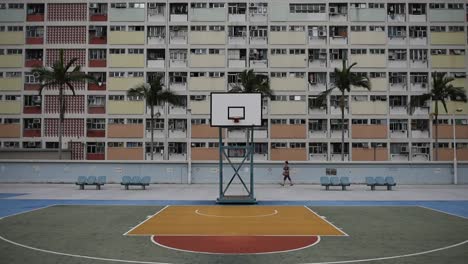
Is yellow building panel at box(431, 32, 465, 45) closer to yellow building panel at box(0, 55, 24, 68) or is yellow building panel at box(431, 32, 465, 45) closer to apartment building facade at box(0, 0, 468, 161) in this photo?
apartment building facade at box(0, 0, 468, 161)

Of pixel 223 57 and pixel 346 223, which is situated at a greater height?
pixel 223 57

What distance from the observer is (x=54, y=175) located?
39625 millimetres

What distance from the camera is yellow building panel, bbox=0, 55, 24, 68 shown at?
5778 cm

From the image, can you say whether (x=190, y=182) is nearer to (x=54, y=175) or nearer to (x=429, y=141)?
(x=54, y=175)

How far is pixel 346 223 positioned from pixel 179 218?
6.86m

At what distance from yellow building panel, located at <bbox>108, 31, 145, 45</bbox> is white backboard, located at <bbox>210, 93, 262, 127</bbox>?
34.2 metres

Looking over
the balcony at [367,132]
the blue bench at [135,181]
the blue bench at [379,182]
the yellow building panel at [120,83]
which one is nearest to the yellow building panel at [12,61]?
the yellow building panel at [120,83]

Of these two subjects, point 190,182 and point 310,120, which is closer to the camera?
point 190,182

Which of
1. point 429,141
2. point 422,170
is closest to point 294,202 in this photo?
point 422,170

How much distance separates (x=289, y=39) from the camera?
2264 inches

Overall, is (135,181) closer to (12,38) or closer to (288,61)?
(288,61)

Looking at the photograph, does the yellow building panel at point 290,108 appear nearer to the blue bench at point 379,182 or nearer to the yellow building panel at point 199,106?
the yellow building panel at point 199,106

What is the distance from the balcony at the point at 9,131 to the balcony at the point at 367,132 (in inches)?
1581

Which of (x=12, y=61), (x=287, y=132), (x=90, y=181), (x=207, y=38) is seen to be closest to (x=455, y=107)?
(x=287, y=132)
